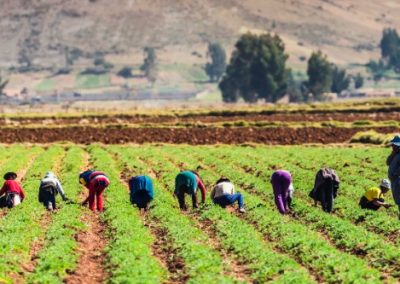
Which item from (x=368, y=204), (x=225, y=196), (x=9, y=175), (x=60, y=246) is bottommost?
(x=60, y=246)

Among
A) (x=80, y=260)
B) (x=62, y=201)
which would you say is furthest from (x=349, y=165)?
(x=80, y=260)

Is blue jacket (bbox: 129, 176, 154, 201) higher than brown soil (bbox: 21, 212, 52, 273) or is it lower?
higher

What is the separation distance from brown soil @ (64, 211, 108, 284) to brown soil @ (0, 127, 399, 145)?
39130 mm

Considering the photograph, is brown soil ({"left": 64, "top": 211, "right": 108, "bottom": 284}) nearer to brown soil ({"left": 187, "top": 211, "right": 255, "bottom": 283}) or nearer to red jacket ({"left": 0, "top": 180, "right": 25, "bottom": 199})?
brown soil ({"left": 187, "top": 211, "right": 255, "bottom": 283})

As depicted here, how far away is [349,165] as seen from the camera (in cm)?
4269

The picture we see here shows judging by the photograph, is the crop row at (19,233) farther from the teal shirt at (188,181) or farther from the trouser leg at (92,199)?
the teal shirt at (188,181)

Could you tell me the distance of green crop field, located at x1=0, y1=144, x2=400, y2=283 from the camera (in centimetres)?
1889

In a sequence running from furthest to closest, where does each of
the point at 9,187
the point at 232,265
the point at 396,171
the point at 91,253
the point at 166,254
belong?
the point at 9,187
the point at 396,171
the point at 91,253
the point at 166,254
the point at 232,265

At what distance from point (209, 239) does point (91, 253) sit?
335cm

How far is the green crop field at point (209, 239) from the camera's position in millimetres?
18891

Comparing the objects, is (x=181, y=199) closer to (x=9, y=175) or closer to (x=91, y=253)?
(x=9, y=175)

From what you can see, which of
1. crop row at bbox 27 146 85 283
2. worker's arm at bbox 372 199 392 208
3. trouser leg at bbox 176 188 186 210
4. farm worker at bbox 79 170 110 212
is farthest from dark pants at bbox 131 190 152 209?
worker's arm at bbox 372 199 392 208

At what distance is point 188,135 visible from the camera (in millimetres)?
70062

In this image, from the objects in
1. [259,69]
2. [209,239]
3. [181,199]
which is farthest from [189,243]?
[259,69]
